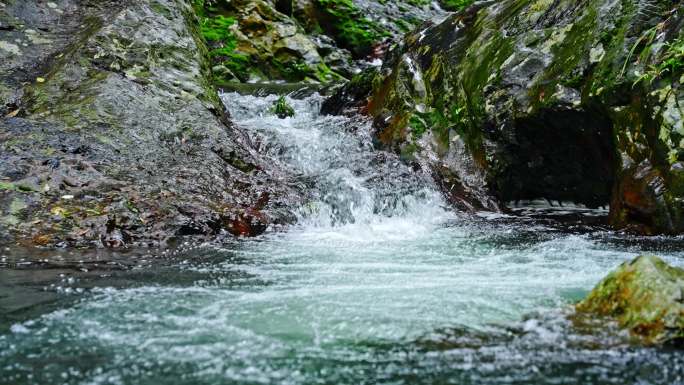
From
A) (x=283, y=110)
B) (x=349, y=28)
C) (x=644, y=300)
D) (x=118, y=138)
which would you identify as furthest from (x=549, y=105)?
(x=349, y=28)

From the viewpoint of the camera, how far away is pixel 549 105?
623cm

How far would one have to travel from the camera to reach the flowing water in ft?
6.93

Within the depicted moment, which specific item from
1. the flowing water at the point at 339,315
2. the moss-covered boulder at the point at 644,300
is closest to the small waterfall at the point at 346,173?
the flowing water at the point at 339,315

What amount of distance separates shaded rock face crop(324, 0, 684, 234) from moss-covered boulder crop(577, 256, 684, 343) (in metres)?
2.85

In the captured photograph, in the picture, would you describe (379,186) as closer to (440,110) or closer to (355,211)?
(355,211)

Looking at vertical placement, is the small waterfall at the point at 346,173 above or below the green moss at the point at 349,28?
below

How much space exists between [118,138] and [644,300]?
516cm

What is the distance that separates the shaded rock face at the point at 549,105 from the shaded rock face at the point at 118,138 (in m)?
2.28

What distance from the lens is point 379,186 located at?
22.1 ft

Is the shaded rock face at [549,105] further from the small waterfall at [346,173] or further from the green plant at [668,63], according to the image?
the small waterfall at [346,173]

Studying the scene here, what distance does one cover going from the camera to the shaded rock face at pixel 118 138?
4773 millimetres

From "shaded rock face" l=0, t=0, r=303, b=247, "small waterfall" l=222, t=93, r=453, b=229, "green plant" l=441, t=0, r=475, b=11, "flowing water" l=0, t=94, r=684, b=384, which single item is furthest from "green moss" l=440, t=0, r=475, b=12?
"flowing water" l=0, t=94, r=684, b=384

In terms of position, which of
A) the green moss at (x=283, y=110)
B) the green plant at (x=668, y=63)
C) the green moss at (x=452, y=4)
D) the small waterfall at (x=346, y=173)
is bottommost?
the small waterfall at (x=346, y=173)

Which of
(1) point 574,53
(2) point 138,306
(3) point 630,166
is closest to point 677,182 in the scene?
(3) point 630,166
